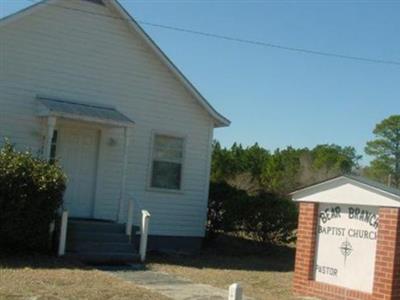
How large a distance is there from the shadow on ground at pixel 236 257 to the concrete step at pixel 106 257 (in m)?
0.69

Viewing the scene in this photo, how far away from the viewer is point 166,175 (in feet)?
60.3

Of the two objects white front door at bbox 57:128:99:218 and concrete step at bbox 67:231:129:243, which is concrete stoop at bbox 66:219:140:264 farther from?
white front door at bbox 57:128:99:218

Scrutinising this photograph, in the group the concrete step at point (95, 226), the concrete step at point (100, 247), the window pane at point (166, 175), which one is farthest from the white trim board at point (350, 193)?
the window pane at point (166, 175)

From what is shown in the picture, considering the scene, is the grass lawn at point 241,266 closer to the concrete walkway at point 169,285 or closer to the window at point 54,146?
the concrete walkway at point 169,285

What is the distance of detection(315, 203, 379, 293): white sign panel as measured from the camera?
1065cm

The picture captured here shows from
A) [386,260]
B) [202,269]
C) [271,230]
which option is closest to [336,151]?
[271,230]

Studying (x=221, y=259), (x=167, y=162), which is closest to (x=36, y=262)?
(x=221, y=259)

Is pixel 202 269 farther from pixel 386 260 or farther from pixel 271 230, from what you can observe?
pixel 386 260

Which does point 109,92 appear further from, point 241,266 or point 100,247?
point 241,266

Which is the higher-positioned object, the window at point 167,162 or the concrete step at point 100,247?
the window at point 167,162

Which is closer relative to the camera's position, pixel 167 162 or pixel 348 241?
pixel 348 241

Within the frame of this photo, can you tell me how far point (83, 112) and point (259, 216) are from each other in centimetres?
550

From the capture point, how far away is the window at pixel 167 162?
18.2 metres

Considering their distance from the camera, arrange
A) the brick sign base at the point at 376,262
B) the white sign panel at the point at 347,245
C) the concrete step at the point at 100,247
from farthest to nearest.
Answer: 1. the concrete step at the point at 100,247
2. the white sign panel at the point at 347,245
3. the brick sign base at the point at 376,262
